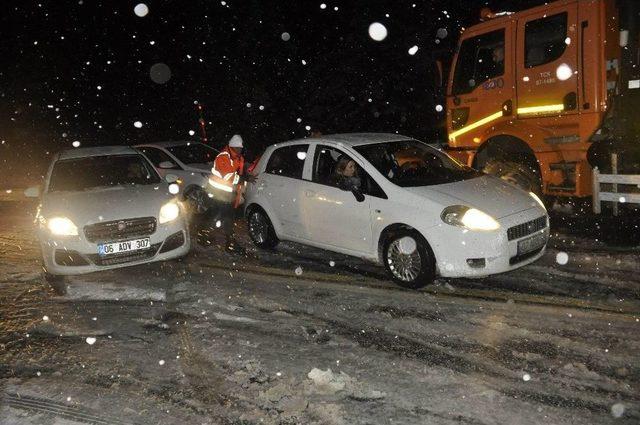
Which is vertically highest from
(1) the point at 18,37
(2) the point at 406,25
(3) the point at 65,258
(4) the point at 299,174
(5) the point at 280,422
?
(1) the point at 18,37

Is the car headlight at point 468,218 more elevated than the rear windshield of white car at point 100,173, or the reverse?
the rear windshield of white car at point 100,173

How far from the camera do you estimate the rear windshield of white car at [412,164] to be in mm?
6035

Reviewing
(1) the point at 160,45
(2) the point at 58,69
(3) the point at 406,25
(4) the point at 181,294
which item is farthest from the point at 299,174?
(2) the point at 58,69

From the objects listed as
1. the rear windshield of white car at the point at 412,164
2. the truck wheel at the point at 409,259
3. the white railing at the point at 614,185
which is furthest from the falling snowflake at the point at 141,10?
the truck wheel at the point at 409,259

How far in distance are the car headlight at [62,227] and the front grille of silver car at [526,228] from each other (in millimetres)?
4683

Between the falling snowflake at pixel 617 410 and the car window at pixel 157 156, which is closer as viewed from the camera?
the falling snowflake at pixel 617 410

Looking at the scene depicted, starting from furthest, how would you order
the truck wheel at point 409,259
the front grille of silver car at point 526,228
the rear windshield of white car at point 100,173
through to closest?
the rear windshield of white car at point 100,173 → the truck wheel at point 409,259 → the front grille of silver car at point 526,228

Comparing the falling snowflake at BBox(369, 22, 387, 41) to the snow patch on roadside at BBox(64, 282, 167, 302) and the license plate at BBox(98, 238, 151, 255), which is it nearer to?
the license plate at BBox(98, 238, 151, 255)

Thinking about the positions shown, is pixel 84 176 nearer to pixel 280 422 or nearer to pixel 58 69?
pixel 280 422

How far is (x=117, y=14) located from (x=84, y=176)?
15.0 meters

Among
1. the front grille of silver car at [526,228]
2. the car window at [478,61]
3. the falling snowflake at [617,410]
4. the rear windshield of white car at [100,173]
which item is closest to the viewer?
the falling snowflake at [617,410]

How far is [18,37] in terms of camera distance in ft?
71.8

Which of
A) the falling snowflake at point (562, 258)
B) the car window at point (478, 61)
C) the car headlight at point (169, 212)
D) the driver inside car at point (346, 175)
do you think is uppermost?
the car window at point (478, 61)

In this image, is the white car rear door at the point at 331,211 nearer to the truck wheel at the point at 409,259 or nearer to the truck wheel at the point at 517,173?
the truck wheel at the point at 409,259
